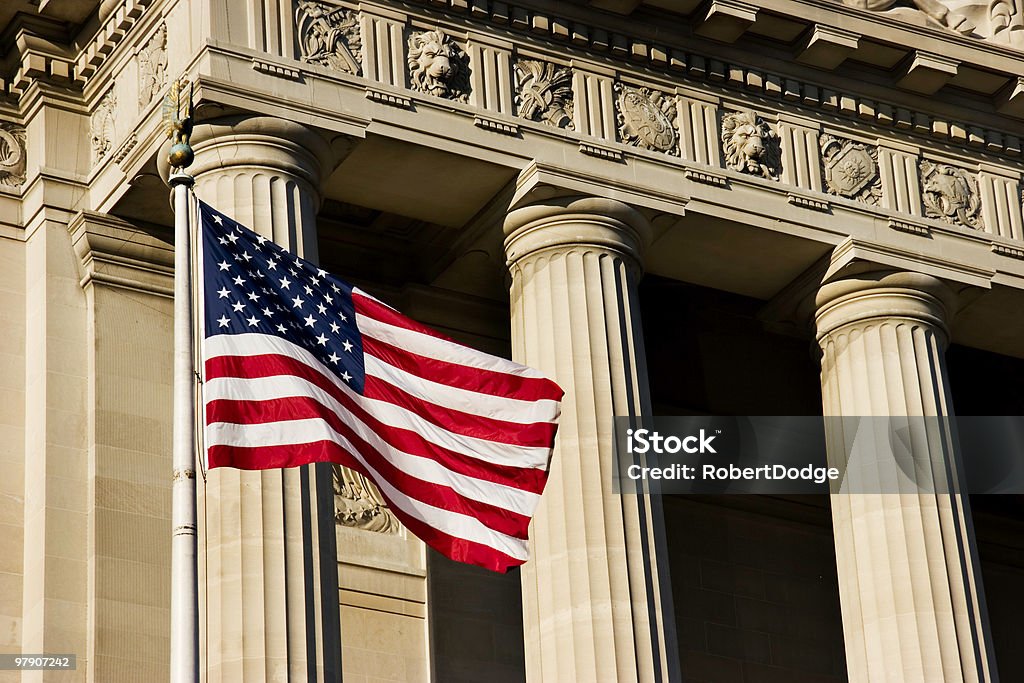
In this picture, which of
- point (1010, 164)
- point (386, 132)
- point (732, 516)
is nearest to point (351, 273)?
point (386, 132)

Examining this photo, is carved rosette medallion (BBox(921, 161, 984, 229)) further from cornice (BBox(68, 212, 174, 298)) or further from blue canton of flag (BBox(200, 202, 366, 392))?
blue canton of flag (BBox(200, 202, 366, 392))

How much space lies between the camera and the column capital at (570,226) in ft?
105

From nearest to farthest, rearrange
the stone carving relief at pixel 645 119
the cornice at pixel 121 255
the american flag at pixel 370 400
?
the american flag at pixel 370 400 → the cornice at pixel 121 255 → the stone carving relief at pixel 645 119

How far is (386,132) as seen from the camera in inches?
1224

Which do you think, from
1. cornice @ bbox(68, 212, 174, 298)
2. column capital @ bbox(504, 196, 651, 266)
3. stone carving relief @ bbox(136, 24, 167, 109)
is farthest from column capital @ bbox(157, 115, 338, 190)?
column capital @ bbox(504, 196, 651, 266)

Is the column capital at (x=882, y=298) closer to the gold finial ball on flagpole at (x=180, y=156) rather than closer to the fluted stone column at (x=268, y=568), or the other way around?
the fluted stone column at (x=268, y=568)

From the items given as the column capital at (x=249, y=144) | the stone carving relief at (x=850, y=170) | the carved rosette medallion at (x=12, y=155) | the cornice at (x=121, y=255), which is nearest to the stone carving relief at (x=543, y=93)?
the column capital at (x=249, y=144)

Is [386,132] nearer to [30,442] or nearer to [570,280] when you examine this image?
[570,280]

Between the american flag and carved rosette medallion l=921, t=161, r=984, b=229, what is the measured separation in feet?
38.0

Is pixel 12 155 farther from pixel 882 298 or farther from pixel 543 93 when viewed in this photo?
pixel 882 298

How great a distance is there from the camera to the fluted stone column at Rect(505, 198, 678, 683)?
29719 mm

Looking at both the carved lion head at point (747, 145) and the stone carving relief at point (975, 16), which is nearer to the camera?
the carved lion head at point (747, 145)

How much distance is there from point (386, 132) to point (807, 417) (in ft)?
37.9

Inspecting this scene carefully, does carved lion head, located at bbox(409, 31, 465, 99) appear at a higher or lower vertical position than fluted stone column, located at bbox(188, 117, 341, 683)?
higher
